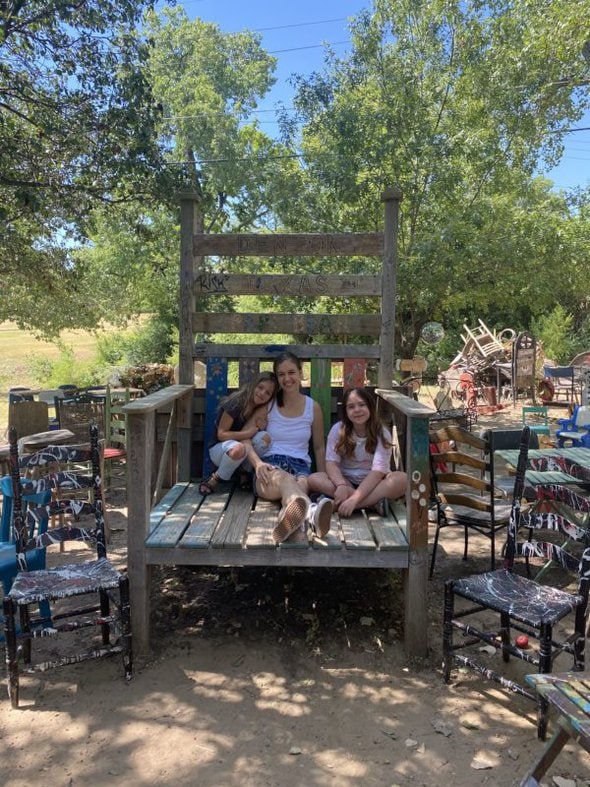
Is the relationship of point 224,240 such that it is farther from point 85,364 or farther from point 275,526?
point 85,364

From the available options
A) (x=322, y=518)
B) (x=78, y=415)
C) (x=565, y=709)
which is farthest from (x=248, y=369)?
(x=565, y=709)

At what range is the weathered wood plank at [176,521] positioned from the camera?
2.96 meters

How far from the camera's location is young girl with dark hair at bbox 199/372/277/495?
3.81 meters

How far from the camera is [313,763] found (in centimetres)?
227

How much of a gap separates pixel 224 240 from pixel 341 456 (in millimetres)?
1872

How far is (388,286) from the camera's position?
13.9 feet

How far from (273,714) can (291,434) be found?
1728 mm

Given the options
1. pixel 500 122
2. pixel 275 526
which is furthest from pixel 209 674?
pixel 500 122

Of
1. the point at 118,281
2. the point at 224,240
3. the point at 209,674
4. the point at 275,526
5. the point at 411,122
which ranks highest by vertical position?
the point at 411,122

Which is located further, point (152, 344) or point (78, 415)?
point (152, 344)

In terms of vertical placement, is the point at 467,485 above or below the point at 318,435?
below

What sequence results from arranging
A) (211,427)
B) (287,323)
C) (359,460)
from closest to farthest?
(359,460), (211,427), (287,323)

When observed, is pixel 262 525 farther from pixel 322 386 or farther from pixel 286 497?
pixel 322 386

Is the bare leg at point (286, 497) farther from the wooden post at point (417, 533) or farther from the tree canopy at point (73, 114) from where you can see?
the tree canopy at point (73, 114)
